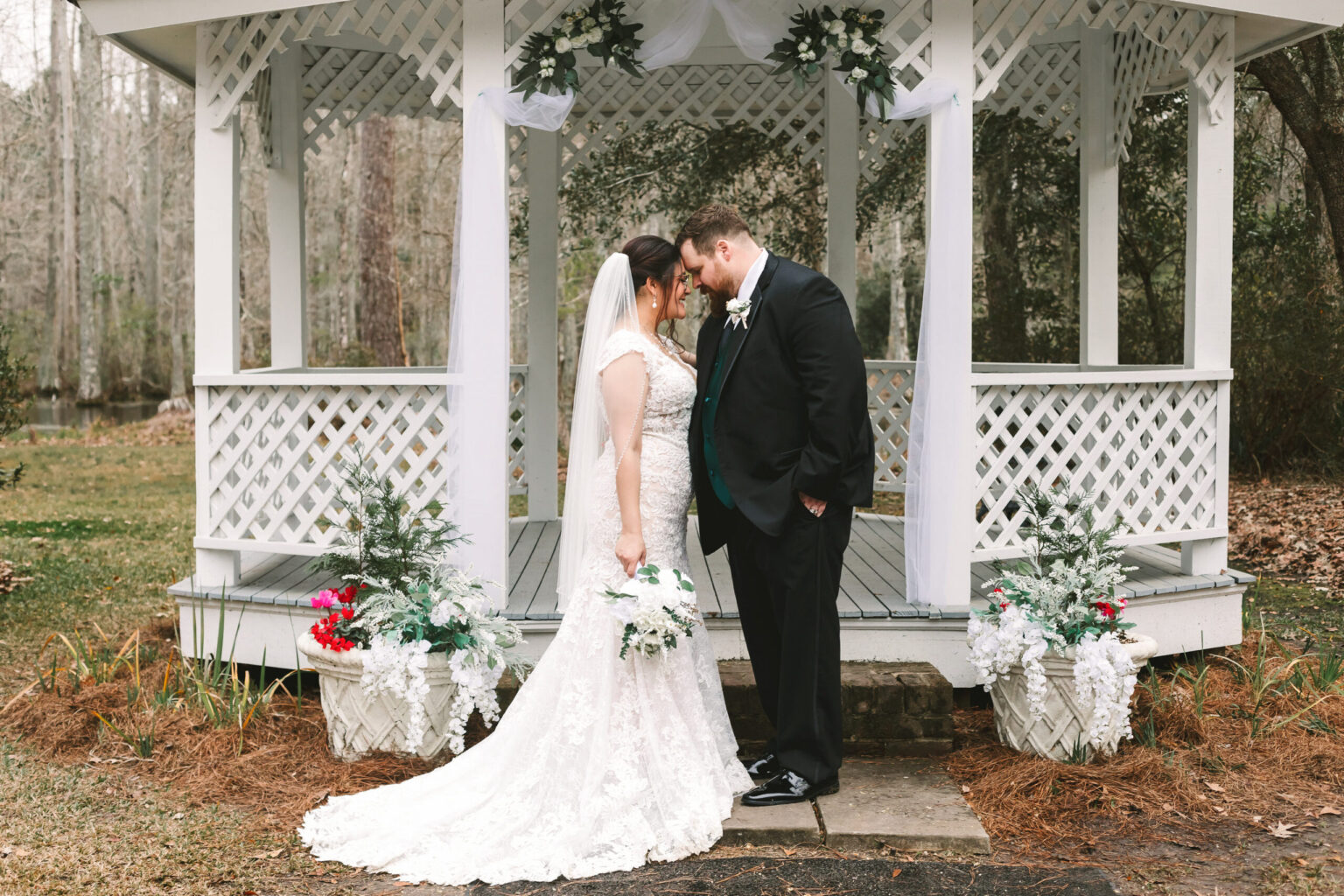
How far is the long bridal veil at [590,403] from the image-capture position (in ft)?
13.4

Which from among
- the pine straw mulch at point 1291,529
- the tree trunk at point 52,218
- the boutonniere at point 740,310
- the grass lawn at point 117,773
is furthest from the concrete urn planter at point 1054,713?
the tree trunk at point 52,218

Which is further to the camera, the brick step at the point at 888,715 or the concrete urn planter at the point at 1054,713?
the brick step at the point at 888,715

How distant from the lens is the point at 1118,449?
575 cm

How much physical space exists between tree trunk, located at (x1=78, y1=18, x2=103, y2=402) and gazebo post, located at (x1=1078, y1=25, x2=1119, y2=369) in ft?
81.1

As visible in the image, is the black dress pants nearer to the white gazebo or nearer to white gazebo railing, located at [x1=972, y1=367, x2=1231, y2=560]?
the white gazebo

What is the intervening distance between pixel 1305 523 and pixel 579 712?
8.51 meters

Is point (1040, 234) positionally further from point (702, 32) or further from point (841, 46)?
point (702, 32)

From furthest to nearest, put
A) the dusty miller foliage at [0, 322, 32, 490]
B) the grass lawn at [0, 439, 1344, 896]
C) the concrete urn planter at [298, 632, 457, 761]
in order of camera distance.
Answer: the dusty miller foliage at [0, 322, 32, 490], the concrete urn planter at [298, 632, 457, 761], the grass lawn at [0, 439, 1344, 896]

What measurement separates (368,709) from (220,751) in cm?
75

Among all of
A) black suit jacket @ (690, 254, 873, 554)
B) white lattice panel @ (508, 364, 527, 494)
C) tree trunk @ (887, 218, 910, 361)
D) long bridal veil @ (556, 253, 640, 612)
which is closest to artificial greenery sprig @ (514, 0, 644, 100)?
long bridal veil @ (556, 253, 640, 612)

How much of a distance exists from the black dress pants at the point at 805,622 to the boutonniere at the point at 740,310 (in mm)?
656

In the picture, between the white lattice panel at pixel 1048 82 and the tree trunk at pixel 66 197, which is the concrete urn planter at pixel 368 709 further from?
the tree trunk at pixel 66 197

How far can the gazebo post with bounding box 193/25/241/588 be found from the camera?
5.54 m

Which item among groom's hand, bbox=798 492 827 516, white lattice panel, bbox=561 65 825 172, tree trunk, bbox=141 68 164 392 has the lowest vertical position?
groom's hand, bbox=798 492 827 516
